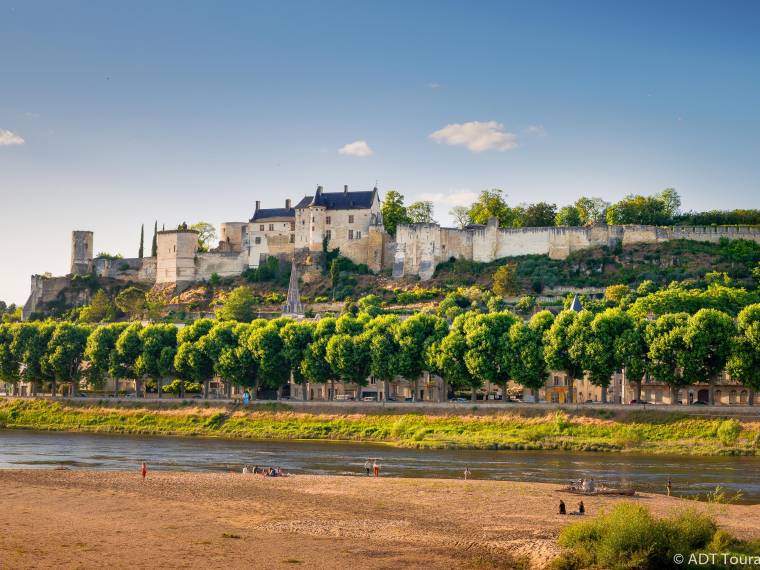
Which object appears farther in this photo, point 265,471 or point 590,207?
point 590,207

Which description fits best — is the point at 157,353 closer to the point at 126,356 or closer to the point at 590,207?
the point at 126,356

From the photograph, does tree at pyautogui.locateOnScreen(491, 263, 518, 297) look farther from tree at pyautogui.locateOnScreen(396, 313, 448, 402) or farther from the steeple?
tree at pyautogui.locateOnScreen(396, 313, 448, 402)

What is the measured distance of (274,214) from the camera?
126m

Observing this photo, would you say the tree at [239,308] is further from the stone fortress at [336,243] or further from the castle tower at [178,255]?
the castle tower at [178,255]

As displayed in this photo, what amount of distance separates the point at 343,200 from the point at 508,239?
1942cm

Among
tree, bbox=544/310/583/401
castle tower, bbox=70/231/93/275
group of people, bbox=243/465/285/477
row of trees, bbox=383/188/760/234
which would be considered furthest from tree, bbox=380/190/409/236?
group of people, bbox=243/465/285/477

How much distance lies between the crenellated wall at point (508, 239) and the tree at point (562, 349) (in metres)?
46.3

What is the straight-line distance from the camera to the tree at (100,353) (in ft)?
277

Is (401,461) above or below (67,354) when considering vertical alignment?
below

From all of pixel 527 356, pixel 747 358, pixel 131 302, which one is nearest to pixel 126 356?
pixel 527 356

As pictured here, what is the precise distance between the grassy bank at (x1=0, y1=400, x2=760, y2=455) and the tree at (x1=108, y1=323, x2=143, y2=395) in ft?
10.4

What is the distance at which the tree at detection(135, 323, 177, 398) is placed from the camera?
81.3 meters

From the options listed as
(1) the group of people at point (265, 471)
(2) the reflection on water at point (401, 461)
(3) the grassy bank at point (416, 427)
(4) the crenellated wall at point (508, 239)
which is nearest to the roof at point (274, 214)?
(4) the crenellated wall at point (508, 239)

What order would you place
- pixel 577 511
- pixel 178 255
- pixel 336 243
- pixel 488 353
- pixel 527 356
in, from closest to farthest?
pixel 577 511 → pixel 527 356 → pixel 488 353 → pixel 336 243 → pixel 178 255
